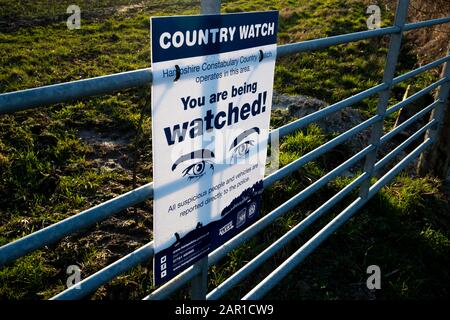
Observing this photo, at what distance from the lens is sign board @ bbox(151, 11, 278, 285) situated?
141 cm

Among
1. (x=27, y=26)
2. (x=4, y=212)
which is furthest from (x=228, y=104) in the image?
(x=27, y=26)

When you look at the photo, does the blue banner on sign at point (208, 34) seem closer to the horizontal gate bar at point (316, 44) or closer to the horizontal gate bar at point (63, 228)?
the horizontal gate bar at point (316, 44)

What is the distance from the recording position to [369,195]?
137 inches

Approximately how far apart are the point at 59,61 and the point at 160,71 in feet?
21.4

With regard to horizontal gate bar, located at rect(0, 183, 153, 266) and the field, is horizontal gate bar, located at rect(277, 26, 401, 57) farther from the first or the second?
horizontal gate bar, located at rect(0, 183, 153, 266)

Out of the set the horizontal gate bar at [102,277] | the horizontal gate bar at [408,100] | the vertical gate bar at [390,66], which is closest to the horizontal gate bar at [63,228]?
the horizontal gate bar at [102,277]

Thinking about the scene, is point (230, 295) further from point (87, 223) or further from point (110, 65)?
point (110, 65)

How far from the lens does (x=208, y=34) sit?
1479mm

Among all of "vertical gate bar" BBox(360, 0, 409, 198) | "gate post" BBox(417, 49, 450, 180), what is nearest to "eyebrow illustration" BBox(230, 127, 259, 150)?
"vertical gate bar" BBox(360, 0, 409, 198)

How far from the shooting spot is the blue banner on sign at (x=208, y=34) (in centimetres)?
133

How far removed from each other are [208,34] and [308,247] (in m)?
1.67

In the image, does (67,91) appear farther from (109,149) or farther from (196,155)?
(109,149)

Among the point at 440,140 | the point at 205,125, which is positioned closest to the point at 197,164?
the point at 205,125

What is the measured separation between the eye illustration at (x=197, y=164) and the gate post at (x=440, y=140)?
11.0ft
